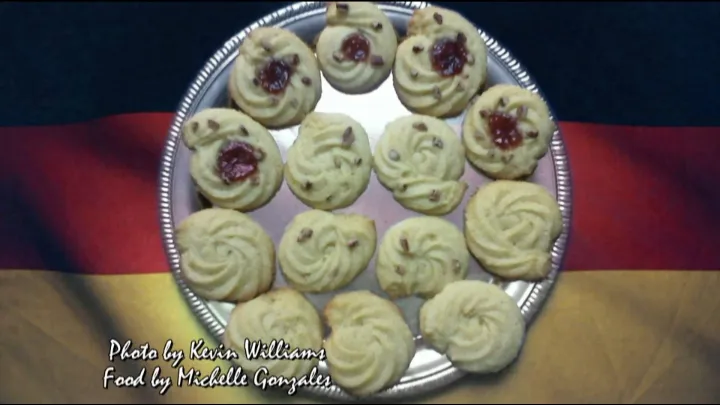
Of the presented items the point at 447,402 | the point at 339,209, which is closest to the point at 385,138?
the point at 339,209

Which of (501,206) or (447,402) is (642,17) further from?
(447,402)

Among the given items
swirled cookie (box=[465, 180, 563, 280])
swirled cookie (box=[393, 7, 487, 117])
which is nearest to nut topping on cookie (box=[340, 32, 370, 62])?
swirled cookie (box=[393, 7, 487, 117])

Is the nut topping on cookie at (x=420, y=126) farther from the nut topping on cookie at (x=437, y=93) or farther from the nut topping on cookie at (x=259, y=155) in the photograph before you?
the nut topping on cookie at (x=259, y=155)

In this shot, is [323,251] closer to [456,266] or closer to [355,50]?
[456,266]

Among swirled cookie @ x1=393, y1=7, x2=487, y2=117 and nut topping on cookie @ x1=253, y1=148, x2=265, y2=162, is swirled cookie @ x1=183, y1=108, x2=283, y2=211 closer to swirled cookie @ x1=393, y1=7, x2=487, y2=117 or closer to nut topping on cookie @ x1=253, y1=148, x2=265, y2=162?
nut topping on cookie @ x1=253, y1=148, x2=265, y2=162

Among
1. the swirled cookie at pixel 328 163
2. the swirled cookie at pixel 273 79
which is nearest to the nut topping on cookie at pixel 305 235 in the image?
the swirled cookie at pixel 328 163

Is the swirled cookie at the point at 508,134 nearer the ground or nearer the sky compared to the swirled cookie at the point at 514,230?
nearer the sky
